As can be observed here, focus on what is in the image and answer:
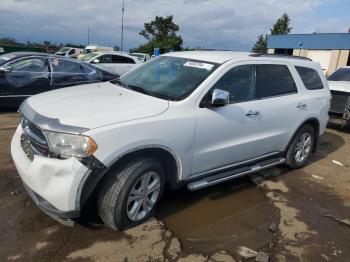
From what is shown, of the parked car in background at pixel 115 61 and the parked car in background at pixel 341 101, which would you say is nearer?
the parked car in background at pixel 341 101

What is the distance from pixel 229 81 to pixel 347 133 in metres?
6.49

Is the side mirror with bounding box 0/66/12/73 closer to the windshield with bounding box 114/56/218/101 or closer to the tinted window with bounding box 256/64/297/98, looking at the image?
the windshield with bounding box 114/56/218/101

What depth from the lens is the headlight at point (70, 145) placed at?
320 cm

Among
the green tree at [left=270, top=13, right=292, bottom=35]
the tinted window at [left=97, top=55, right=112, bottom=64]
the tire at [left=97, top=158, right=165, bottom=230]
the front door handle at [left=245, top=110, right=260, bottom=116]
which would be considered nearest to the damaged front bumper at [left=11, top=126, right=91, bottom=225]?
the tire at [left=97, top=158, right=165, bottom=230]

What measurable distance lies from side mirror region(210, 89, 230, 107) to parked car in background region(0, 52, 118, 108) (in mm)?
6045

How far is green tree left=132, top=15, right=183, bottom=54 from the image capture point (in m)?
48.5

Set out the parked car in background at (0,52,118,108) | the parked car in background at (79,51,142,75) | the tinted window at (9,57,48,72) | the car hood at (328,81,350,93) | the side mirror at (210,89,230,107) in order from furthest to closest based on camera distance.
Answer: the parked car in background at (79,51,142,75)
the car hood at (328,81,350,93)
the tinted window at (9,57,48,72)
the parked car in background at (0,52,118,108)
the side mirror at (210,89,230,107)

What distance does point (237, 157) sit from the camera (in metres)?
4.70

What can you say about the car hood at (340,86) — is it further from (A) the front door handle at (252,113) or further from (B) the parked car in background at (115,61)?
(B) the parked car in background at (115,61)

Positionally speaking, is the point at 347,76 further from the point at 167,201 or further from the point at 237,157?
the point at 167,201

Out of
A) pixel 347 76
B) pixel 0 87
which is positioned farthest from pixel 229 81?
pixel 347 76

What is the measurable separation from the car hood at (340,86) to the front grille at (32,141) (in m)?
7.73

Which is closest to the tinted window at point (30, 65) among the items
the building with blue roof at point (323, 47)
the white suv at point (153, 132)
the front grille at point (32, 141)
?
the white suv at point (153, 132)

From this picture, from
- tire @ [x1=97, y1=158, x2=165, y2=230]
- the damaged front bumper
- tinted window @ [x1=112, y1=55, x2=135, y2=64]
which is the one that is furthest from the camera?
tinted window @ [x1=112, y1=55, x2=135, y2=64]
